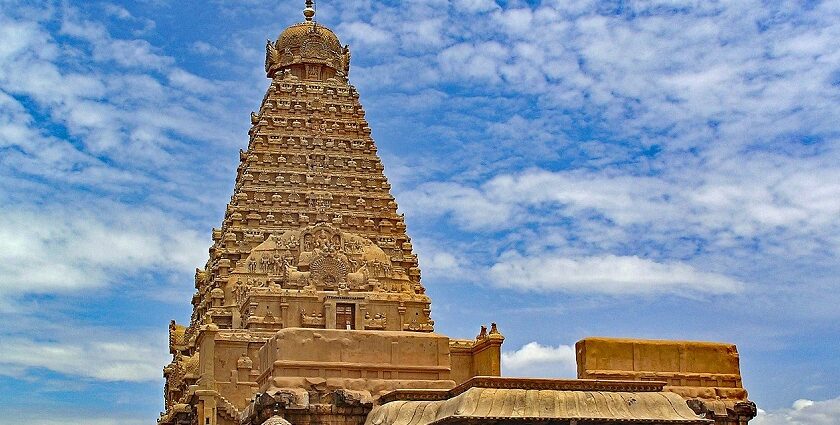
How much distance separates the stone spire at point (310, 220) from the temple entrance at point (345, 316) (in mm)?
160

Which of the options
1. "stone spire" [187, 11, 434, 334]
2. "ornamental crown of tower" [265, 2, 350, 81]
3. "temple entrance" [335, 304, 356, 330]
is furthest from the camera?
"ornamental crown of tower" [265, 2, 350, 81]

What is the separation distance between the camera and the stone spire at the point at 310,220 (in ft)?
153

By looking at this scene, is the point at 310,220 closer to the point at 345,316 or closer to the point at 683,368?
the point at 345,316

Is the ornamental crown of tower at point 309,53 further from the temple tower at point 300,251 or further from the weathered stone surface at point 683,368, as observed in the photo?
the weathered stone surface at point 683,368

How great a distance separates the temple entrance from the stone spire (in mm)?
160

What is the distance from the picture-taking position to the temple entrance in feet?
152

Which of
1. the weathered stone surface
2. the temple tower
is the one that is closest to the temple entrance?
the temple tower

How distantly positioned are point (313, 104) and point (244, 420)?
23161 mm

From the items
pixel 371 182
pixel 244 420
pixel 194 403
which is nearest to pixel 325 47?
pixel 371 182

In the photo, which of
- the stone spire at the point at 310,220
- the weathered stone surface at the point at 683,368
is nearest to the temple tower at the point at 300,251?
the stone spire at the point at 310,220

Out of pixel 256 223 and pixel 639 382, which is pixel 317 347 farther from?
pixel 256 223

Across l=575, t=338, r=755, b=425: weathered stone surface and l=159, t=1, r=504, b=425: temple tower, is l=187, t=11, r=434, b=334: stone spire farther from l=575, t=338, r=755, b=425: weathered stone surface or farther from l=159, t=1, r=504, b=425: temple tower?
l=575, t=338, r=755, b=425: weathered stone surface

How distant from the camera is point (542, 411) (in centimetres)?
2819

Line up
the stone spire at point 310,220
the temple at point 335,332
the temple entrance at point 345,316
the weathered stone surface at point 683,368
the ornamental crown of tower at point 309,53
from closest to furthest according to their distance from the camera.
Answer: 1. the temple at point 335,332
2. the weathered stone surface at point 683,368
3. the temple entrance at point 345,316
4. the stone spire at point 310,220
5. the ornamental crown of tower at point 309,53
